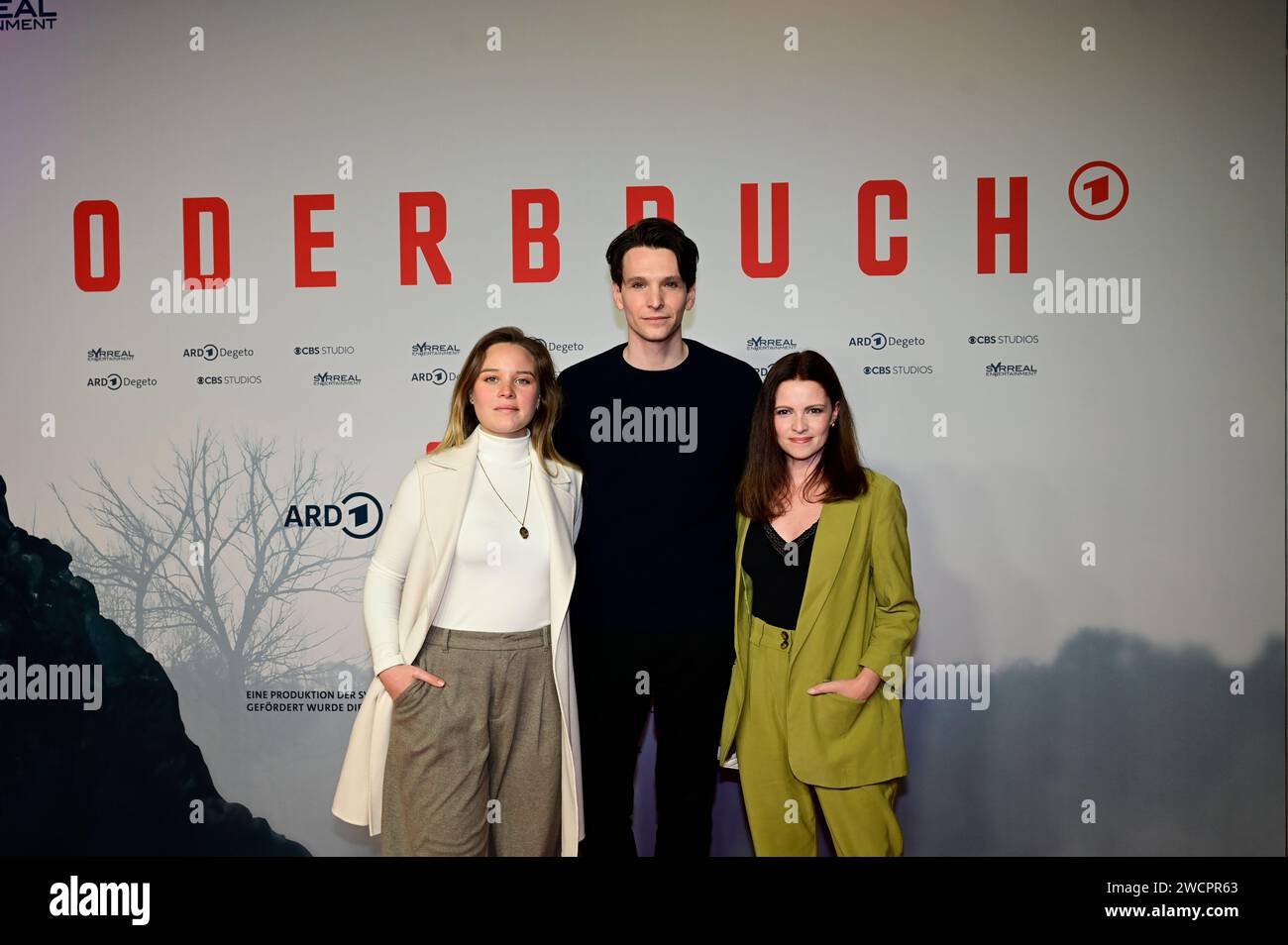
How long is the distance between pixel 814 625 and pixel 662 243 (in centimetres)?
130

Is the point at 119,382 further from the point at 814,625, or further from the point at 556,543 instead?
the point at 814,625

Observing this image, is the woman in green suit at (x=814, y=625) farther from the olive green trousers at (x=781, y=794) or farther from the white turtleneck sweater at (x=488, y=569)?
the white turtleneck sweater at (x=488, y=569)

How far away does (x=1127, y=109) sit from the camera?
3.50 metres

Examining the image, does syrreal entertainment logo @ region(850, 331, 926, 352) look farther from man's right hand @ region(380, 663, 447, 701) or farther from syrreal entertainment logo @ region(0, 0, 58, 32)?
syrreal entertainment logo @ region(0, 0, 58, 32)

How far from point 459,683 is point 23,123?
3.06 meters

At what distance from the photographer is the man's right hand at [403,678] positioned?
8.94 feet

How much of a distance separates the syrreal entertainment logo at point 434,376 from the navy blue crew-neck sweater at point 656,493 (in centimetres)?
84

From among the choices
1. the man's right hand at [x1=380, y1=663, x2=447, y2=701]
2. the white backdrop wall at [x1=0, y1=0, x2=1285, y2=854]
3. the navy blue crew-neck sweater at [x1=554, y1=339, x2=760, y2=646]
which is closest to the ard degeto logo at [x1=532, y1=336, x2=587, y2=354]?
the white backdrop wall at [x1=0, y1=0, x2=1285, y2=854]

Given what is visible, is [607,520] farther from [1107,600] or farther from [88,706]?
[88,706]

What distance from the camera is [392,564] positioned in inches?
110

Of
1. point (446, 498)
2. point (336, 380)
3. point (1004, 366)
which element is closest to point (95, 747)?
point (336, 380)

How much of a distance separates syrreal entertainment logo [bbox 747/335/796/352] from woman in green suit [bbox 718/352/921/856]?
73 cm

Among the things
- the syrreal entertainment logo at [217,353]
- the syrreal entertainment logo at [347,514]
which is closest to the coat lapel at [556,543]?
the syrreal entertainment logo at [347,514]

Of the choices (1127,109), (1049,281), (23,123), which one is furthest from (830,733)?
(23,123)
